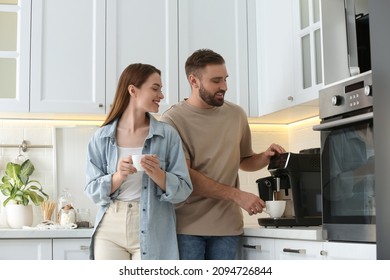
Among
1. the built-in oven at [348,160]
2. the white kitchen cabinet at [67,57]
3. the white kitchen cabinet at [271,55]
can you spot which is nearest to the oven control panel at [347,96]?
the built-in oven at [348,160]

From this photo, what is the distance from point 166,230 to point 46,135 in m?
1.53

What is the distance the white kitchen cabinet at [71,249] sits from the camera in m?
3.37

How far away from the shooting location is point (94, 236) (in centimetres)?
269

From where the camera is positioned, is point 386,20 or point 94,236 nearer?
point 386,20

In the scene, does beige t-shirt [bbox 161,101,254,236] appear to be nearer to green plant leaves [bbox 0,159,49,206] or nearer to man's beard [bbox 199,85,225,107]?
man's beard [bbox 199,85,225,107]

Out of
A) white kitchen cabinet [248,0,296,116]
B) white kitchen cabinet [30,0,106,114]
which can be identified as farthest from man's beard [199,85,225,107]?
white kitchen cabinet [30,0,106,114]

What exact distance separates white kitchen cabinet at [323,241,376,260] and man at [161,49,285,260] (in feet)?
1.51

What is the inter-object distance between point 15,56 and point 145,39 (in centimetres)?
67

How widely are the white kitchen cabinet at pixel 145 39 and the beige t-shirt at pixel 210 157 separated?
2.57ft

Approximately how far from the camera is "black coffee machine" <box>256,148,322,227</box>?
2990 millimetres
